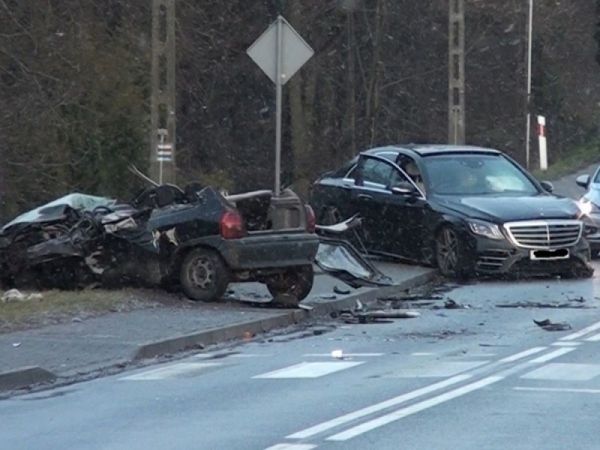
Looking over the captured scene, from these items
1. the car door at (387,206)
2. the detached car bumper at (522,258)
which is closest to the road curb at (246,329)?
the detached car bumper at (522,258)

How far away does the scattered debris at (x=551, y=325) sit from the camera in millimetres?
15234

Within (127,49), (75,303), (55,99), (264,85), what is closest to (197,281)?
(75,303)

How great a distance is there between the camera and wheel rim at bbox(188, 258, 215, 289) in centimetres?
1684

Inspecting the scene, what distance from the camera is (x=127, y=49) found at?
A: 34.3 meters

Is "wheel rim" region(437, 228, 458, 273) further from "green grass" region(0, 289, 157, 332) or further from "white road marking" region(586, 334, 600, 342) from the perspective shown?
"white road marking" region(586, 334, 600, 342)

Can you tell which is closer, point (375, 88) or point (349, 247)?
point (349, 247)

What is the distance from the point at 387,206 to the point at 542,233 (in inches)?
97.7

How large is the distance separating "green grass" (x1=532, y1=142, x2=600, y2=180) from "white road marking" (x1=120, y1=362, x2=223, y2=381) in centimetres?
2598

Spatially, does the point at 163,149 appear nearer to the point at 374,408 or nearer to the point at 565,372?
the point at 565,372

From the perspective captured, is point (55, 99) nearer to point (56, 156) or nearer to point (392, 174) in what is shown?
point (56, 156)

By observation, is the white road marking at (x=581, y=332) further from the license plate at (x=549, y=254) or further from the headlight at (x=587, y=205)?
the headlight at (x=587, y=205)

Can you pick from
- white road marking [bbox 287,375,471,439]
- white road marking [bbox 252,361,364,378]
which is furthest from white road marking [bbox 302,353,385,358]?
white road marking [bbox 287,375,471,439]

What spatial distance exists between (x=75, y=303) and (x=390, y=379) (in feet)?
16.5

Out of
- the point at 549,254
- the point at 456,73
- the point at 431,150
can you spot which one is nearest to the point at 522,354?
the point at 549,254
